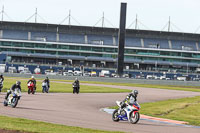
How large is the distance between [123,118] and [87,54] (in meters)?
116

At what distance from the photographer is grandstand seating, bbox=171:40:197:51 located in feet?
461

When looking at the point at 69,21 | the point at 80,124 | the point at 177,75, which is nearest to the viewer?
the point at 80,124

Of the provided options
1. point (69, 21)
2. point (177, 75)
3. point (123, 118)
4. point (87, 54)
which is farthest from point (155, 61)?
point (123, 118)

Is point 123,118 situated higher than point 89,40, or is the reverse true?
point 89,40

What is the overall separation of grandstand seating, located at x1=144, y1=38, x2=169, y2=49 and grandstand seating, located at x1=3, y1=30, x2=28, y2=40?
38992 mm

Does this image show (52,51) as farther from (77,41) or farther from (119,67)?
(119,67)

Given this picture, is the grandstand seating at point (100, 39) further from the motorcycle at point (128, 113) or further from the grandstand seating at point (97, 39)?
the motorcycle at point (128, 113)

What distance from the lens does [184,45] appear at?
141500 mm

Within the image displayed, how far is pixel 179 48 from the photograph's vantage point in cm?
14012

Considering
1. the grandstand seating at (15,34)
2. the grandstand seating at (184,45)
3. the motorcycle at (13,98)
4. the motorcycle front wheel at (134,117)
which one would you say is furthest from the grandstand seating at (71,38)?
the motorcycle front wheel at (134,117)

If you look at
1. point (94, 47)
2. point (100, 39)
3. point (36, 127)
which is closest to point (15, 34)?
point (94, 47)

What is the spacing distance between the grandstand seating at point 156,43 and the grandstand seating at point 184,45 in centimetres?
262

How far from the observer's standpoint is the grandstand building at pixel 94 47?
134125 millimetres

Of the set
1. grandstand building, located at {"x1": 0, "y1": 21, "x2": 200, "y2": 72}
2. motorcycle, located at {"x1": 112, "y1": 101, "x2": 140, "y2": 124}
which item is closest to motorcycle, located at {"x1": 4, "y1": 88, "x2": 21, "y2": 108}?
motorcycle, located at {"x1": 112, "y1": 101, "x2": 140, "y2": 124}
